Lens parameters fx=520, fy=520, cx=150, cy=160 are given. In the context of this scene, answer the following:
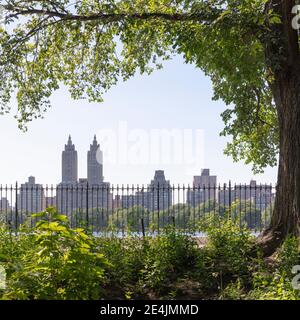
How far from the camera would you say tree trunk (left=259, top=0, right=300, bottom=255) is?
12.8m

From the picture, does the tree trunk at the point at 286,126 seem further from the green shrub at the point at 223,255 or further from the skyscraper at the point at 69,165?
the skyscraper at the point at 69,165

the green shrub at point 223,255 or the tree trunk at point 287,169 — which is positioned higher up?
the tree trunk at point 287,169

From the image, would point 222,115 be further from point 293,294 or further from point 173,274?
point 293,294

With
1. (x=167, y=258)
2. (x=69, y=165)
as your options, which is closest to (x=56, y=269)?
(x=167, y=258)

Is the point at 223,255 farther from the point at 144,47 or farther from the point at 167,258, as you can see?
the point at 144,47

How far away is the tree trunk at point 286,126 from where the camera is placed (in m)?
12.8

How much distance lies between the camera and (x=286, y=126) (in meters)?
13.4

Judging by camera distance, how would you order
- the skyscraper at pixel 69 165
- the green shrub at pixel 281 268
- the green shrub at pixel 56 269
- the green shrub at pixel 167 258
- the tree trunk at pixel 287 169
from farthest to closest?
the skyscraper at pixel 69 165 → the tree trunk at pixel 287 169 → the green shrub at pixel 167 258 → the green shrub at pixel 281 268 → the green shrub at pixel 56 269

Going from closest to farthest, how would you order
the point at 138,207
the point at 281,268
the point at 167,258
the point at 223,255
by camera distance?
the point at 281,268 → the point at 167,258 → the point at 223,255 → the point at 138,207

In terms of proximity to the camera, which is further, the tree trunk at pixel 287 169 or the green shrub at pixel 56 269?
the tree trunk at pixel 287 169

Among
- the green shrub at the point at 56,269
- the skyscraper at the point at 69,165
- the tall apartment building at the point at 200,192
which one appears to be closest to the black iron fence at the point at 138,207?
the tall apartment building at the point at 200,192

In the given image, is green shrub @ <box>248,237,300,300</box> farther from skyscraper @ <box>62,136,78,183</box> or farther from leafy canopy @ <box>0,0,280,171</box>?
skyscraper @ <box>62,136,78,183</box>

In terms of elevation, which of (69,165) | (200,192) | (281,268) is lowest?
(281,268)

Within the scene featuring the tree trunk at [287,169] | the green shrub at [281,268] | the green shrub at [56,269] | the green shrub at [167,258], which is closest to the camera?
the green shrub at [56,269]
